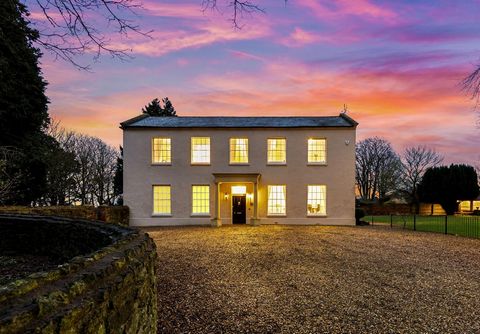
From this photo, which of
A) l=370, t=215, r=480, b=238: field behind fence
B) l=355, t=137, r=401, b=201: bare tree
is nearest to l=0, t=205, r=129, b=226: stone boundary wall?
l=370, t=215, r=480, b=238: field behind fence

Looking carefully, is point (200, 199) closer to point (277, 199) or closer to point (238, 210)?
point (238, 210)

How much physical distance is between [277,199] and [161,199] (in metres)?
7.78

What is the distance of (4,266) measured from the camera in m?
8.55

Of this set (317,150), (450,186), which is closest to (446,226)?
(317,150)

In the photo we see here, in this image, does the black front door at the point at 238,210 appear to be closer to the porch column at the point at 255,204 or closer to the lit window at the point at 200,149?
the porch column at the point at 255,204

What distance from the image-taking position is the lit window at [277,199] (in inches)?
920

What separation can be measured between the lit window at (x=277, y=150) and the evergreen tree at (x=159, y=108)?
27.4 meters

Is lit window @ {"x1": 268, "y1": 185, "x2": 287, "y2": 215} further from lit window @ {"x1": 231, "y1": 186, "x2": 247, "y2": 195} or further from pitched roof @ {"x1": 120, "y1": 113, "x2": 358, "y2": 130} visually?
pitched roof @ {"x1": 120, "y1": 113, "x2": 358, "y2": 130}

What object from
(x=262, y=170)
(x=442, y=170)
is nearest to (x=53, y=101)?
(x=262, y=170)

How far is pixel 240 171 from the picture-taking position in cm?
2362

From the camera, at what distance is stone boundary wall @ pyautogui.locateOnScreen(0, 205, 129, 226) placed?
14531mm

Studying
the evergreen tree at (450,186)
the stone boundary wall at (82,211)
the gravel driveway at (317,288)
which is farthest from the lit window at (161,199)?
the evergreen tree at (450,186)

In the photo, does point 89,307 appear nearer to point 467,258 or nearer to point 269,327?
point 269,327

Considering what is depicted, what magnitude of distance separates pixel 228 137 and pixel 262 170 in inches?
127
